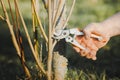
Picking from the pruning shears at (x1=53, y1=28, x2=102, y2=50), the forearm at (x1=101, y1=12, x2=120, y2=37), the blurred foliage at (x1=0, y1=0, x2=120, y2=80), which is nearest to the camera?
the pruning shears at (x1=53, y1=28, x2=102, y2=50)

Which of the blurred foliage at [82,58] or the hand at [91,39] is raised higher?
the hand at [91,39]

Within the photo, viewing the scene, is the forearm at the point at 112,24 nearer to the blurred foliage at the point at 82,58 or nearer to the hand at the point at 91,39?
the hand at the point at 91,39

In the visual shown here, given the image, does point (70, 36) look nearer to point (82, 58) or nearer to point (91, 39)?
point (91, 39)

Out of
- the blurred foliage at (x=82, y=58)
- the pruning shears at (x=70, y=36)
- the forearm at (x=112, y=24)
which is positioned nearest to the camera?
the pruning shears at (x=70, y=36)

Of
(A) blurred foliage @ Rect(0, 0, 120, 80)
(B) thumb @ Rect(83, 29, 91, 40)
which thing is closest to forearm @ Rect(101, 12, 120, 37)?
A: (B) thumb @ Rect(83, 29, 91, 40)

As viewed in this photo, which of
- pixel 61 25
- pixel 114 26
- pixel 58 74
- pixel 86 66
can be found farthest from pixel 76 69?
pixel 114 26

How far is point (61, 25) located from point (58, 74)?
347 millimetres

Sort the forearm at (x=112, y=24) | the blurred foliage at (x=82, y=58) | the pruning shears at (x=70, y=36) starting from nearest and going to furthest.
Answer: the pruning shears at (x=70, y=36) → the forearm at (x=112, y=24) → the blurred foliage at (x=82, y=58)

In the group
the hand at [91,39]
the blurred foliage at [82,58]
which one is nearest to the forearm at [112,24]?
the hand at [91,39]

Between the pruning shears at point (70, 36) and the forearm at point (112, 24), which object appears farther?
the forearm at point (112, 24)

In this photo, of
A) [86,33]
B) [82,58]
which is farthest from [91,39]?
[82,58]

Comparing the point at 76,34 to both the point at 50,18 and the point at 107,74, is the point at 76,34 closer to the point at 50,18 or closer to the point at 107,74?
the point at 50,18

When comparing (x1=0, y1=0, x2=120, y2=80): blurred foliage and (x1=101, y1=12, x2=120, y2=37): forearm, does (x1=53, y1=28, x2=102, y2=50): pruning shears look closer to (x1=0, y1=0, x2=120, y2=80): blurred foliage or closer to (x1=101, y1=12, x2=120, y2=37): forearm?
(x1=101, y1=12, x2=120, y2=37): forearm

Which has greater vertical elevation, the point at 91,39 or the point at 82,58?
the point at 91,39
